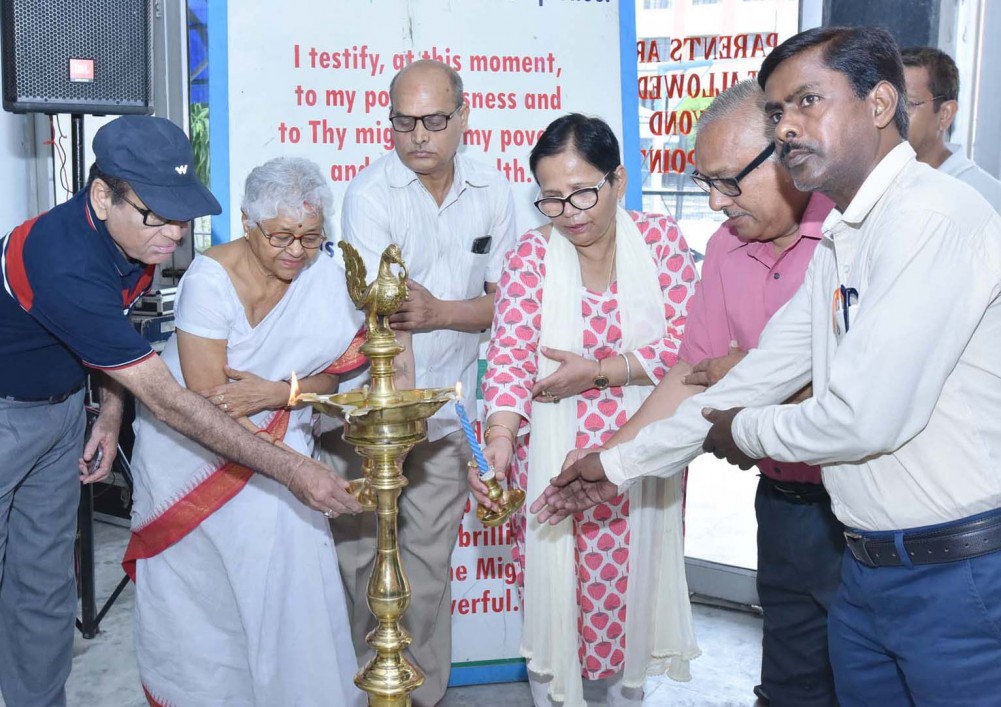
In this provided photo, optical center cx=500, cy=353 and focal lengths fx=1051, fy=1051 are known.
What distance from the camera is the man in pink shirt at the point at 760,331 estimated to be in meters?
2.22

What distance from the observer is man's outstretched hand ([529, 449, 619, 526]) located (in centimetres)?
228

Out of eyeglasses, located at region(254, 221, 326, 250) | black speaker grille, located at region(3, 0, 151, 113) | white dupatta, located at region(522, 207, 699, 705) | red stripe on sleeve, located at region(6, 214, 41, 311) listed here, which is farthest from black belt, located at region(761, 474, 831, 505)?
black speaker grille, located at region(3, 0, 151, 113)

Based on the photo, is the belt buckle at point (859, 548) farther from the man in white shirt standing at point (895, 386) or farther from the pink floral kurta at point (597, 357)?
the pink floral kurta at point (597, 357)

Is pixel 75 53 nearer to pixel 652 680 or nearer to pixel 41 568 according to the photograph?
pixel 41 568

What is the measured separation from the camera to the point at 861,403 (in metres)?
1.61

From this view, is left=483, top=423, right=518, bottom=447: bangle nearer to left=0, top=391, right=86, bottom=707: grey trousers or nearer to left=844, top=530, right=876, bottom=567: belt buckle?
left=844, top=530, right=876, bottom=567: belt buckle

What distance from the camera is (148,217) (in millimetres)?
2293

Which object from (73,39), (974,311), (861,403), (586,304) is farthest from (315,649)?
(73,39)

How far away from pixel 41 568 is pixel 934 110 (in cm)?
273

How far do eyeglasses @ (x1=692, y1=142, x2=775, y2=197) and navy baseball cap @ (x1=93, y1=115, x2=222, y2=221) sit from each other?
1089 millimetres

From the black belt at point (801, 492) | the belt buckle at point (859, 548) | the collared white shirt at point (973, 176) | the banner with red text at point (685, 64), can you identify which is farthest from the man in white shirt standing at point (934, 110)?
the belt buckle at point (859, 548)

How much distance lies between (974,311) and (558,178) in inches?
46.7

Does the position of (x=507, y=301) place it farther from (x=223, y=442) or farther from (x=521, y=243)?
(x=223, y=442)

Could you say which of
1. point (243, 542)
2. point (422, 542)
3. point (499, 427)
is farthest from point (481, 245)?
point (243, 542)
